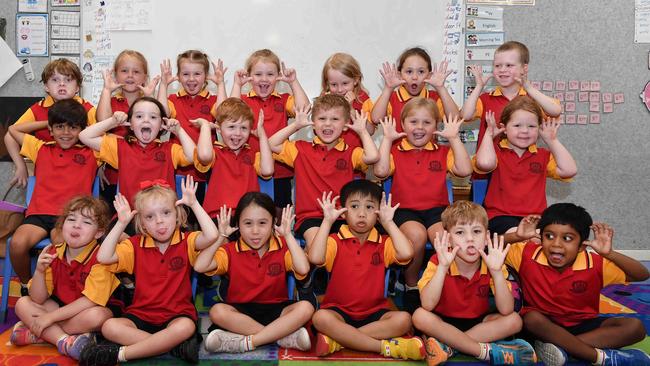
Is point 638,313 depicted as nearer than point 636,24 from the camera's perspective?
Yes

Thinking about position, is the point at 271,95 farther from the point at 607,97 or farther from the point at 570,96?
the point at 607,97

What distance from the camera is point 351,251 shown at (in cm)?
242

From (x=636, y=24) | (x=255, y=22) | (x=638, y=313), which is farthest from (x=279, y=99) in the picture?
(x=636, y=24)

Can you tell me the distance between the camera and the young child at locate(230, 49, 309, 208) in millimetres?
3262

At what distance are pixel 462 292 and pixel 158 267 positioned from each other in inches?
48.2

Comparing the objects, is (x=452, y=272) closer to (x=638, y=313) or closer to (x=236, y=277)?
(x=236, y=277)

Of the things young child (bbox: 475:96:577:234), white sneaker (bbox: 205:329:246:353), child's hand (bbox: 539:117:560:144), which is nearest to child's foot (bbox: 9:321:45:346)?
white sneaker (bbox: 205:329:246:353)

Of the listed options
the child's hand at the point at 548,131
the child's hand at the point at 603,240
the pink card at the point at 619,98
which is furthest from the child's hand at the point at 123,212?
the pink card at the point at 619,98

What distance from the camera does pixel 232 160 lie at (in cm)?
287

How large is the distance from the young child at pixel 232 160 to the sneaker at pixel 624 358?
165 centimetres

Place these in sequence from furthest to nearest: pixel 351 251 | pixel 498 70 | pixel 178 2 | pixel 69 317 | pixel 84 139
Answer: pixel 178 2
pixel 498 70
pixel 84 139
pixel 351 251
pixel 69 317

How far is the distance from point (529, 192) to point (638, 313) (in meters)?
0.79

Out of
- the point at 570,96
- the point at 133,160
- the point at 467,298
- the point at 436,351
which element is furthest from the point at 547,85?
the point at 133,160

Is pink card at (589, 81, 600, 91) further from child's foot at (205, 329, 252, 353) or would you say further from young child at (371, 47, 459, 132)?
child's foot at (205, 329, 252, 353)
